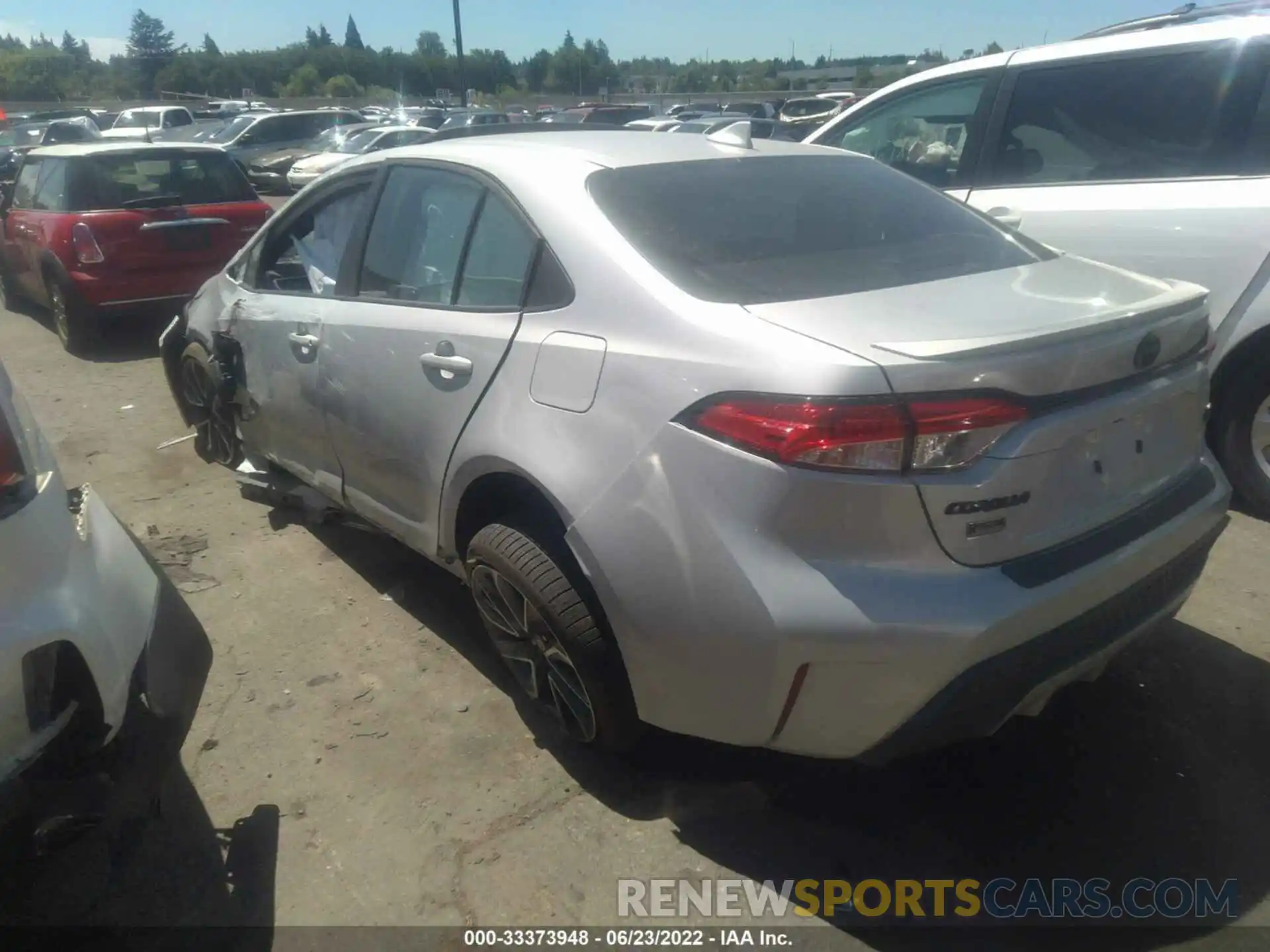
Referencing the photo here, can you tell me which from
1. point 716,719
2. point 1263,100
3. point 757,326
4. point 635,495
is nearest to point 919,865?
point 716,719

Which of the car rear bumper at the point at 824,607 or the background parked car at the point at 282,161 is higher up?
the car rear bumper at the point at 824,607

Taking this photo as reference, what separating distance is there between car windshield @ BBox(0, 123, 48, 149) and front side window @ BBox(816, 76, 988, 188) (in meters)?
25.2

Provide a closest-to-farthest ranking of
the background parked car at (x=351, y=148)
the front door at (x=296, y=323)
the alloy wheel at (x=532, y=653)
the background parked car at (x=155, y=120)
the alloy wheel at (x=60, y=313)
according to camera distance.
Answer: the alloy wheel at (x=532, y=653) → the front door at (x=296, y=323) → the alloy wheel at (x=60, y=313) → the background parked car at (x=351, y=148) → the background parked car at (x=155, y=120)

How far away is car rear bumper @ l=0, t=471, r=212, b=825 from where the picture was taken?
178 centimetres

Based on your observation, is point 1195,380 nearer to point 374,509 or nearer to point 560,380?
point 560,380

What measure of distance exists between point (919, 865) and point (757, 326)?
1.35 m

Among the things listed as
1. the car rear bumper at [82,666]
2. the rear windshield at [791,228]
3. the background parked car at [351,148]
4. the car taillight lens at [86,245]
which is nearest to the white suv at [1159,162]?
the rear windshield at [791,228]

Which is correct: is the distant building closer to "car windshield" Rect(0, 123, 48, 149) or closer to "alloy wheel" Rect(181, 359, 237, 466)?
"car windshield" Rect(0, 123, 48, 149)

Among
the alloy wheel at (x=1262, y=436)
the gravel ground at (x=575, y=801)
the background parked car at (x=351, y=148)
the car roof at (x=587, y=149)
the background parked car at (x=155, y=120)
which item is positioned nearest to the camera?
the gravel ground at (x=575, y=801)

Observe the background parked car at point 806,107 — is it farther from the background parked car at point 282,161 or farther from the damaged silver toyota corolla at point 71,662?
the damaged silver toyota corolla at point 71,662

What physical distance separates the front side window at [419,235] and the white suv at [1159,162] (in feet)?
6.88

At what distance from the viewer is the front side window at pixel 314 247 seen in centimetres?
360

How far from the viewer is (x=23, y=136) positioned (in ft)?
86.0

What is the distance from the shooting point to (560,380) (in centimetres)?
245
